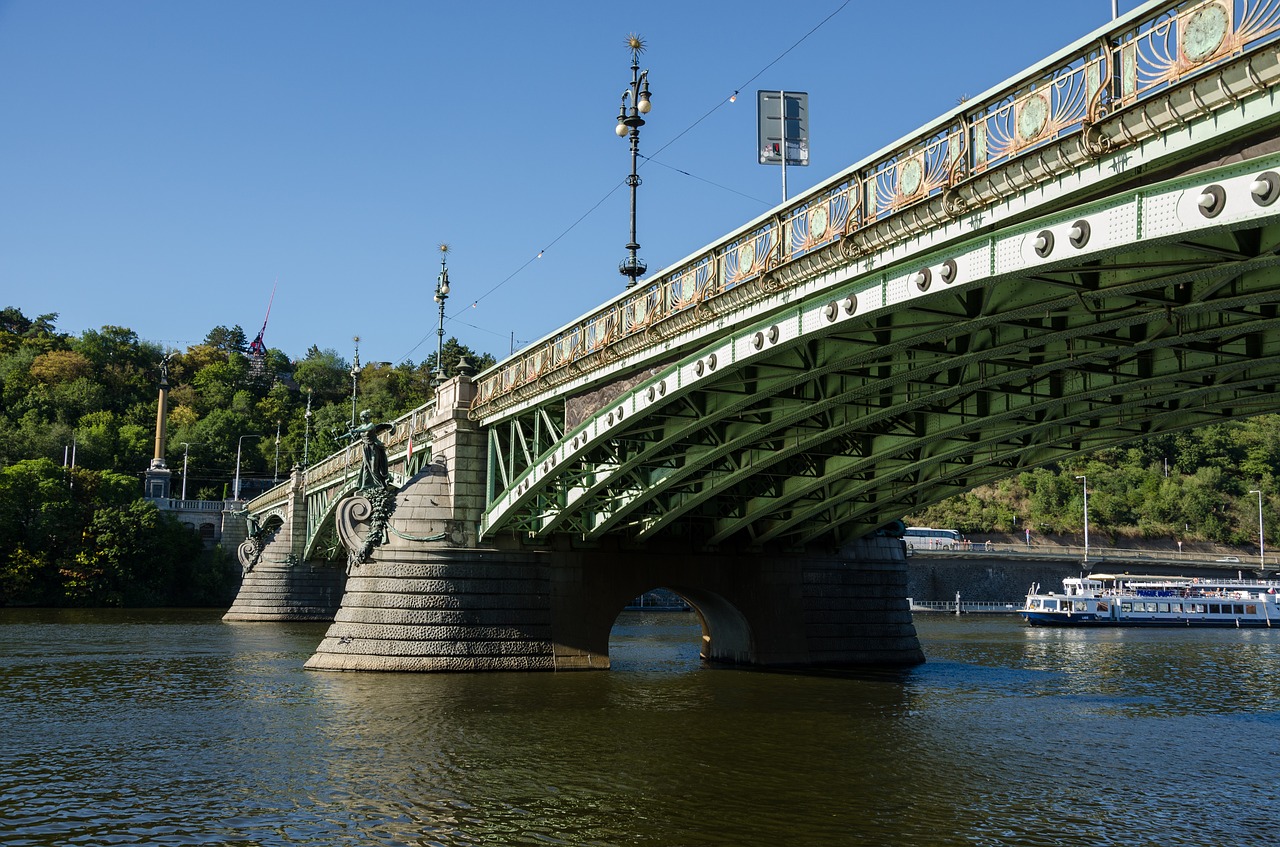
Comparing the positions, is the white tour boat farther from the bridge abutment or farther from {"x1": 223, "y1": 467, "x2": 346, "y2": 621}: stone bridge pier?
{"x1": 223, "y1": 467, "x2": 346, "y2": 621}: stone bridge pier

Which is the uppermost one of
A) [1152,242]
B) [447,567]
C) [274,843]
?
[1152,242]

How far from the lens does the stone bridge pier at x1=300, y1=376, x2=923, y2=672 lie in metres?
34.9

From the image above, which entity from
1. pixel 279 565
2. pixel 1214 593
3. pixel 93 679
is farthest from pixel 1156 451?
pixel 93 679

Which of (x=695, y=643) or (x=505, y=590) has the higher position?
(x=505, y=590)

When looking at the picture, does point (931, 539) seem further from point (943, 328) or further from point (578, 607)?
point (943, 328)

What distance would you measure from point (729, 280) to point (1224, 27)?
1144cm

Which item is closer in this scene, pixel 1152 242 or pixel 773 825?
pixel 1152 242

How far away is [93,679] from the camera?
35438 mm

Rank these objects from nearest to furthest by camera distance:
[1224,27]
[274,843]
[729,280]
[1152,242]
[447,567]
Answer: [1224,27]
[1152,242]
[274,843]
[729,280]
[447,567]

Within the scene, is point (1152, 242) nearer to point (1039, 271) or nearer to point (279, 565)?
point (1039, 271)

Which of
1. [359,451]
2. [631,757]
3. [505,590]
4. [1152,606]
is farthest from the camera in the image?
[1152,606]

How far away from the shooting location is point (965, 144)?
17.2 m

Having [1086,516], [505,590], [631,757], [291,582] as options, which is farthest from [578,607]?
[1086,516]

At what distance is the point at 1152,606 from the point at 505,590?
64699 mm
